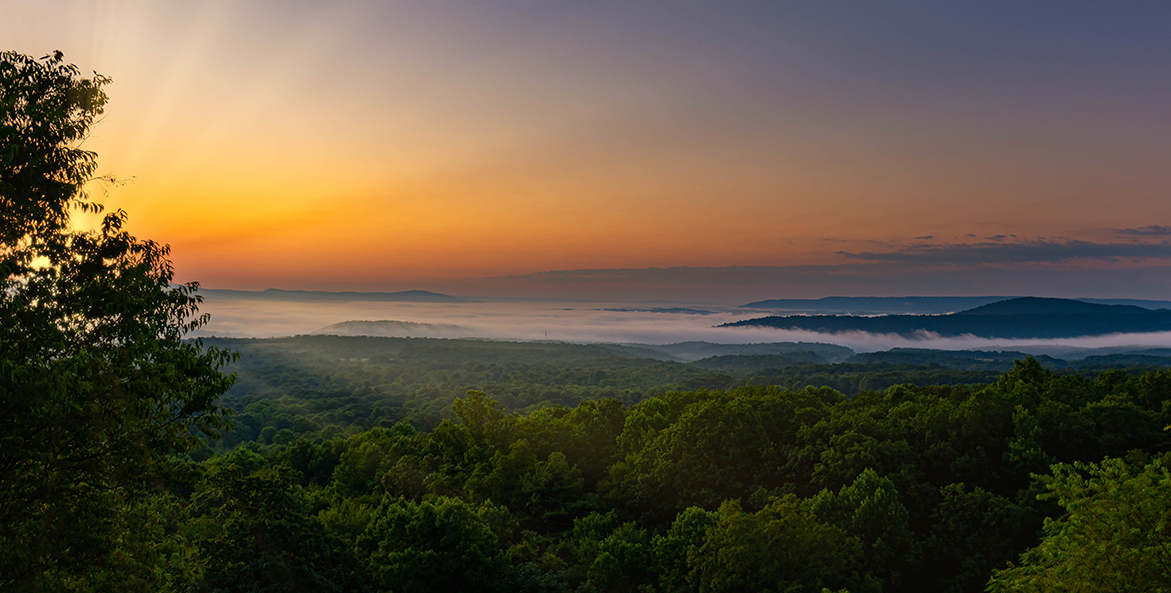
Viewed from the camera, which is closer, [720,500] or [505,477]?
[720,500]

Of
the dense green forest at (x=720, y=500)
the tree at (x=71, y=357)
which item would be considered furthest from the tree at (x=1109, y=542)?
the tree at (x=71, y=357)

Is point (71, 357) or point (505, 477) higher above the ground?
point (71, 357)

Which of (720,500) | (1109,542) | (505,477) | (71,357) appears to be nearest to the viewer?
(71,357)

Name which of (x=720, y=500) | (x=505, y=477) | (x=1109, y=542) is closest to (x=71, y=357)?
(x=1109, y=542)

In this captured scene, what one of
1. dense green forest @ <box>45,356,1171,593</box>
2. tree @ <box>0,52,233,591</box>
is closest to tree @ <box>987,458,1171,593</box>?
dense green forest @ <box>45,356,1171,593</box>

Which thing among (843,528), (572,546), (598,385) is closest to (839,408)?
(843,528)

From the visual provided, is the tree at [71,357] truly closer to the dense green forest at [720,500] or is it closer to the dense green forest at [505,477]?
the dense green forest at [505,477]

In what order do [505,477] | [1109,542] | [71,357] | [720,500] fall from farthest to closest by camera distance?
[505,477]
[720,500]
[1109,542]
[71,357]

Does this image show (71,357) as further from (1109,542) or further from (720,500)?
(720,500)

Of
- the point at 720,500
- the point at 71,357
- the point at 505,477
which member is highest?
the point at 71,357
